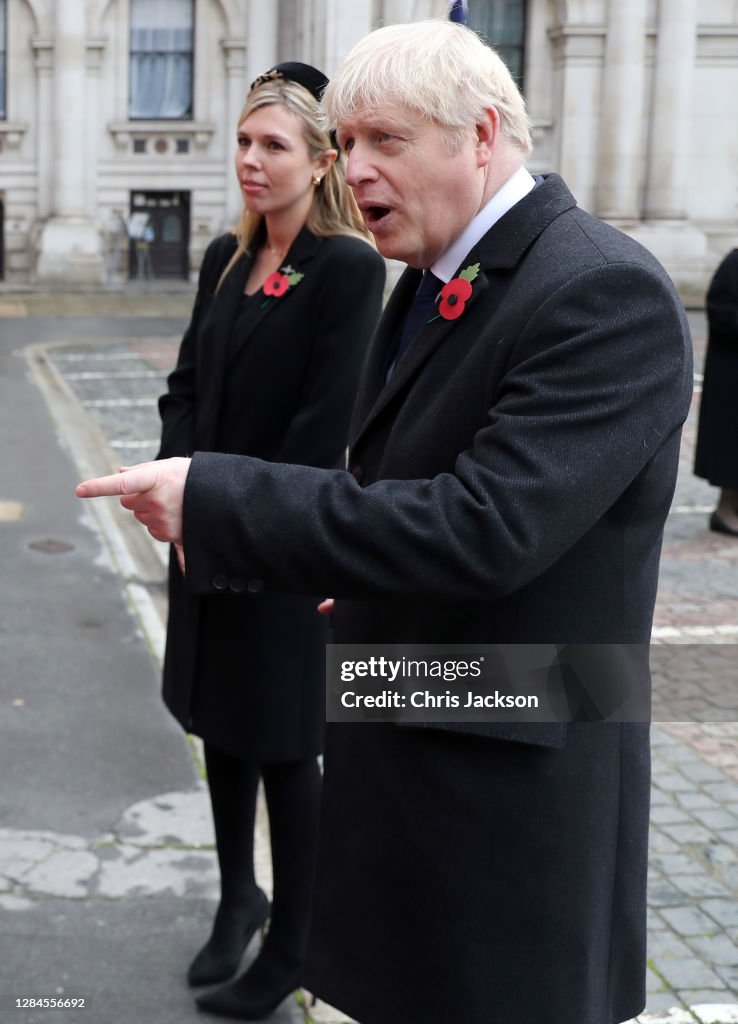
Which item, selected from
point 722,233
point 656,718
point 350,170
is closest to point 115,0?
point 722,233

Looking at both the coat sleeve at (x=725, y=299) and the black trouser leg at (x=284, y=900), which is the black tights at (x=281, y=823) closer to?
the black trouser leg at (x=284, y=900)

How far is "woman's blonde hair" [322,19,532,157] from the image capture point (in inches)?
77.4

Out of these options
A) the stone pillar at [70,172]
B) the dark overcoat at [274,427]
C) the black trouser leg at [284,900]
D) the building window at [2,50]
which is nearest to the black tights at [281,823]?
the black trouser leg at [284,900]

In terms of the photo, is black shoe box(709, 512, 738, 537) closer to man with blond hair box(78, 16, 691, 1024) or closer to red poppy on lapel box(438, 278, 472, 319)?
man with blond hair box(78, 16, 691, 1024)

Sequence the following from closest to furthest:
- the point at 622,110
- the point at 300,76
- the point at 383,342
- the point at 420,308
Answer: the point at 420,308 < the point at 383,342 < the point at 300,76 < the point at 622,110

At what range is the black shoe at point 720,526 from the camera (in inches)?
351

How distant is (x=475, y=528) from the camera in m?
1.89

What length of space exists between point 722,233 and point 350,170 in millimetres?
26230

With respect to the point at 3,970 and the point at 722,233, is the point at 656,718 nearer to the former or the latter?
the point at 3,970

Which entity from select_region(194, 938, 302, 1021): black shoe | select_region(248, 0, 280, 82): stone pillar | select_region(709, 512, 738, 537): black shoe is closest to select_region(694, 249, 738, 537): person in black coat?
select_region(709, 512, 738, 537): black shoe

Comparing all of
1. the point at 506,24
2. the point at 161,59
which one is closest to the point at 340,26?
the point at 506,24

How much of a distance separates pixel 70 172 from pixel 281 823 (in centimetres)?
2488

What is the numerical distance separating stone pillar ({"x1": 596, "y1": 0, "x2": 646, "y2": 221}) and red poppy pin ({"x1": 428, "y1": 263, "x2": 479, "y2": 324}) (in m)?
24.5

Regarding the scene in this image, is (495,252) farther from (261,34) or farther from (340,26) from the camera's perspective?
(261,34)
